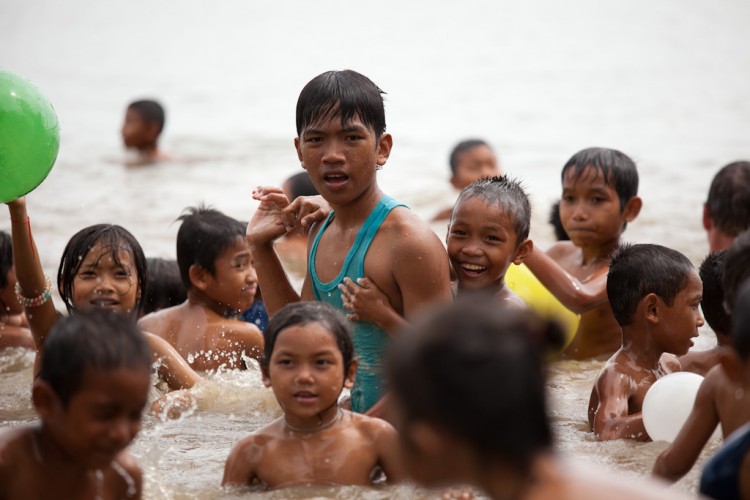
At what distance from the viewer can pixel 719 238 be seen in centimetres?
687

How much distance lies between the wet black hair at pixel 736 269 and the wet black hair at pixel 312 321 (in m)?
1.30

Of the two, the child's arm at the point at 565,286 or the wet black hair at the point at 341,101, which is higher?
the wet black hair at the point at 341,101

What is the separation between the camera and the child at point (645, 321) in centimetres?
482

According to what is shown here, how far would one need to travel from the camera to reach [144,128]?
1412 cm

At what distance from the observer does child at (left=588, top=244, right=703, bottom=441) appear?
15.8 ft

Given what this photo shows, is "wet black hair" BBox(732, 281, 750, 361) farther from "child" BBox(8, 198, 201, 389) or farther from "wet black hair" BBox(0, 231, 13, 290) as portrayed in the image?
"wet black hair" BBox(0, 231, 13, 290)

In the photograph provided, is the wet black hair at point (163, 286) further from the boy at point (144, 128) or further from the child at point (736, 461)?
the boy at point (144, 128)

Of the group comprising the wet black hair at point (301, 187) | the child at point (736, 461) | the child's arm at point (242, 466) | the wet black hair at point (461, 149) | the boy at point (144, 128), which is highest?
the boy at point (144, 128)

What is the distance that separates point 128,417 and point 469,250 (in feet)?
7.05

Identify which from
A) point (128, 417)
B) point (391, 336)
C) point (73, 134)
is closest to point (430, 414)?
point (128, 417)

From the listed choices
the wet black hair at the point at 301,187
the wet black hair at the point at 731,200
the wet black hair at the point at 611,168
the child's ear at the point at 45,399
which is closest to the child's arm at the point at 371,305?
the child's ear at the point at 45,399

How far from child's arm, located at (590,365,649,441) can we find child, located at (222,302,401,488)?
1134 mm

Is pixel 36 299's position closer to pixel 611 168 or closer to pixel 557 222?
pixel 611 168

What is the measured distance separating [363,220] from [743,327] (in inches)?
80.4
